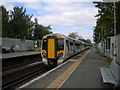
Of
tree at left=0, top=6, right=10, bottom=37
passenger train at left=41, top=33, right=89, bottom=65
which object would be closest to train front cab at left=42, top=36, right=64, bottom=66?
passenger train at left=41, top=33, right=89, bottom=65

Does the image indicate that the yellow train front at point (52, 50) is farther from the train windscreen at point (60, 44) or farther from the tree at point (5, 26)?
the tree at point (5, 26)

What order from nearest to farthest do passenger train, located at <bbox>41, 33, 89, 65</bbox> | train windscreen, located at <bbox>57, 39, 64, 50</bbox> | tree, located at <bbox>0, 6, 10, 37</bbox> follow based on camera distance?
passenger train, located at <bbox>41, 33, 89, 65</bbox>, train windscreen, located at <bbox>57, 39, 64, 50</bbox>, tree, located at <bbox>0, 6, 10, 37</bbox>

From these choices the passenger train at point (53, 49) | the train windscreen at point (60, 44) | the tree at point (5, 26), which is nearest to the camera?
the passenger train at point (53, 49)

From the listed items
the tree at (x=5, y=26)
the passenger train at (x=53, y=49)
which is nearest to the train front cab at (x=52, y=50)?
the passenger train at (x=53, y=49)

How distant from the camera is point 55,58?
1562 cm

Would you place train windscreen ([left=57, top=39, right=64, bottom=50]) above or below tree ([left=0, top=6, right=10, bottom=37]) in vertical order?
below

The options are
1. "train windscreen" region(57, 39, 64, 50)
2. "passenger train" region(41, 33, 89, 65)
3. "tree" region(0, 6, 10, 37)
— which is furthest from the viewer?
"tree" region(0, 6, 10, 37)

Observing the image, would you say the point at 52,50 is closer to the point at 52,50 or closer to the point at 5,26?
the point at 52,50

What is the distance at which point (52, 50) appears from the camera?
15.6 metres

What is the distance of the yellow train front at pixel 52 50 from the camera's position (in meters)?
15.6

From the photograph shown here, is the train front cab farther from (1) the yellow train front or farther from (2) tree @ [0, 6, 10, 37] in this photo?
(2) tree @ [0, 6, 10, 37]

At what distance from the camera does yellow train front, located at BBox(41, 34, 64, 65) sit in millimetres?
15562

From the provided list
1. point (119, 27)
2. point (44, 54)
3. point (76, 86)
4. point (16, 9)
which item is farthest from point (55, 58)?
point (16, 9)

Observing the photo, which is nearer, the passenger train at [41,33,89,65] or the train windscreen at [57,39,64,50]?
the passenger train at [41,33,89,65]
